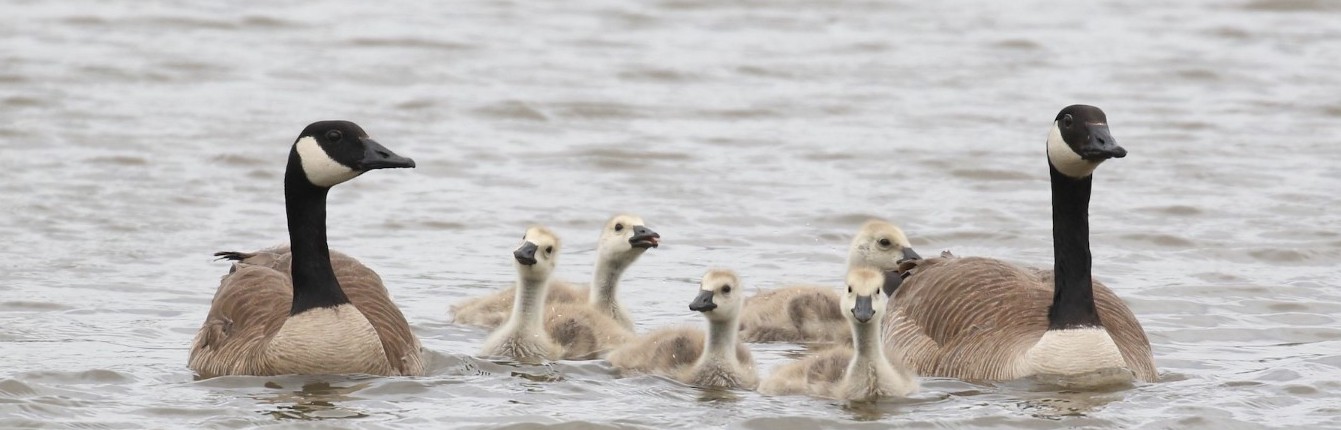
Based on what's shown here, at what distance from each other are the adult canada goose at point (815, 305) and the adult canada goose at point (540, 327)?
85cm

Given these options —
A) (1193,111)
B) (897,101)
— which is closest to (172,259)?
(897,101)

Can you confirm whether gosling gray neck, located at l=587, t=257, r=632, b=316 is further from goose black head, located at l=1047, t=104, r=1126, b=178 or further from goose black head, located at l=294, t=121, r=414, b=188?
goose black head, located at l=1047, t=104, r=1126, b=178

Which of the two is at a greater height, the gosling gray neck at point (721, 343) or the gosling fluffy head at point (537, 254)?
the gosling fluffy head at point (537, 254)

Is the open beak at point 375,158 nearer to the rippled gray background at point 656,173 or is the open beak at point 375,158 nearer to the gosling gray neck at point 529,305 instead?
the rippled gray background at point 656,173

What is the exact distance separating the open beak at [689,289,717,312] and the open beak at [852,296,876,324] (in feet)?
2.49

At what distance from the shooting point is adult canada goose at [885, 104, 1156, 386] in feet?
31.7

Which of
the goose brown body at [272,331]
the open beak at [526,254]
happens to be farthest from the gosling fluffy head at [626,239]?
the goose brown body at [272,331]

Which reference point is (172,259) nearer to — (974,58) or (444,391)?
(444,391)

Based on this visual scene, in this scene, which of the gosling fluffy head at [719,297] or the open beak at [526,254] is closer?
the gosling fluffy head at [719,297]

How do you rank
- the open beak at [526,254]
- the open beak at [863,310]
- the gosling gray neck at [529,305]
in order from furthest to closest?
the gosling gray neck at [529,305], the open beak at [526,254], the open beak at [863,310]

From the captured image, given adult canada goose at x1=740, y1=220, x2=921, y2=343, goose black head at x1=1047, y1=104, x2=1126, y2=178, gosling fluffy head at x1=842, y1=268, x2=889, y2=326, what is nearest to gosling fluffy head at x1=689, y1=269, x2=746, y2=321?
gosling fluffy head at x1=842, y1=268, x2=889, y2=326

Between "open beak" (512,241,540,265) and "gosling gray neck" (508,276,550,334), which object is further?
"gosling gray neck" (508,276,550,334)

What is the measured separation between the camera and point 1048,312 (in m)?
10.3

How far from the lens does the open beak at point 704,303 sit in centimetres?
961
